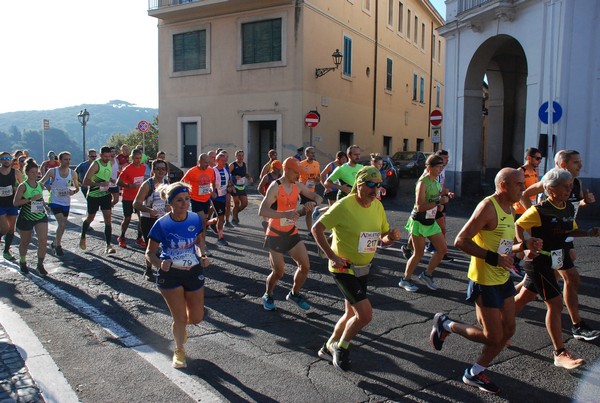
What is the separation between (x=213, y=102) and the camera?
24.4 meters

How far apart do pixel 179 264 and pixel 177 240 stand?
21 centimetres

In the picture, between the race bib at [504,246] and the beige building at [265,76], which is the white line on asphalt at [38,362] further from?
the beige building at [265,76]

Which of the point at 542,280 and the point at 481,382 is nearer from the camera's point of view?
the point at 481,382

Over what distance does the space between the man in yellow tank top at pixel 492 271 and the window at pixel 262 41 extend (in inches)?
778

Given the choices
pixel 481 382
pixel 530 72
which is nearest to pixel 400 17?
pixel 530 72

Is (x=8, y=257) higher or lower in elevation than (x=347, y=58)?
lower

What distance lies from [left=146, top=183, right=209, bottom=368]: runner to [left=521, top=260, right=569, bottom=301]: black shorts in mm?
2833

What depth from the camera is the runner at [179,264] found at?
434cm

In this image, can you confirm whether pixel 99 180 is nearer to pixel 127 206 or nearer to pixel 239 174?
pixel 127 206

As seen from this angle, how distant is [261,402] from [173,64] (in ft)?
78.5

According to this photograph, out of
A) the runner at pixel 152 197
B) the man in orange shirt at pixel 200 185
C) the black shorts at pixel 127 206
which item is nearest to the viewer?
the runner at pixel 152 197

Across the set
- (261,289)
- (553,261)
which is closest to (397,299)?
(261,289)

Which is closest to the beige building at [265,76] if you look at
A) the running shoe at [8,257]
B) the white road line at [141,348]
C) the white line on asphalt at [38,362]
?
the running shoe at [8,257]

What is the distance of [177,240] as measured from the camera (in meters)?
4.39
